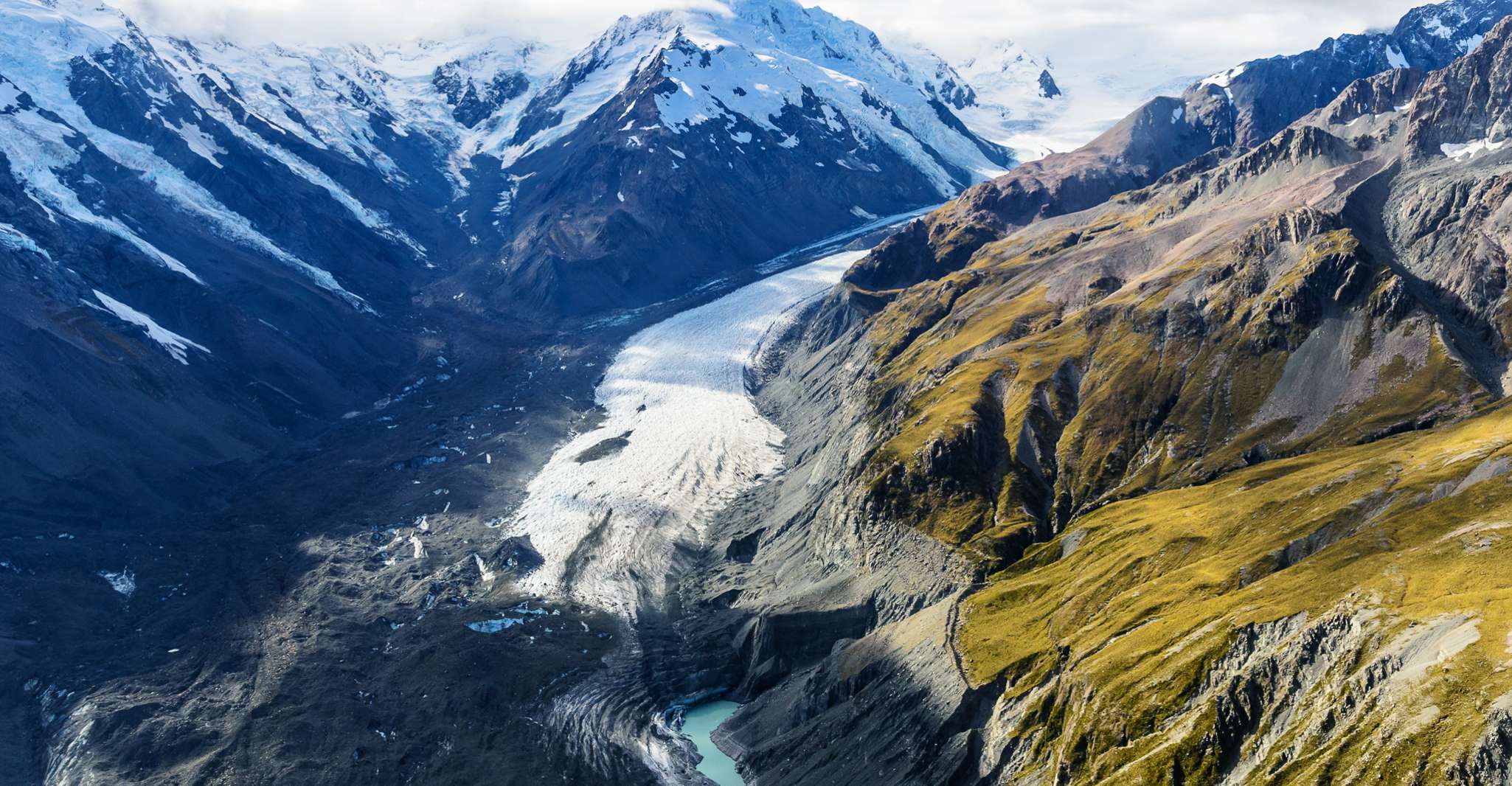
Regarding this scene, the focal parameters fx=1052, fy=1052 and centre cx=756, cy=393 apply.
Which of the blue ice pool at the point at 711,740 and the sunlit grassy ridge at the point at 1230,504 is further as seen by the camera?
the blue ice pool at the point at 711,740

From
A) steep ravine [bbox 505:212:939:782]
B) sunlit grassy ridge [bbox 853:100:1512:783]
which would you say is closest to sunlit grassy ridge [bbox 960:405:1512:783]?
sunlit grassy ridge [bbox 853:100:1512:783]

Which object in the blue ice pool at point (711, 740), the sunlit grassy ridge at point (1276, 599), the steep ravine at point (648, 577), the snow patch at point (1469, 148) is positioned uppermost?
the snow patch at point (1469, 148)

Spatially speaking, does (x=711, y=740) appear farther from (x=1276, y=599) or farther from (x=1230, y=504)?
(x=1230, y=504)

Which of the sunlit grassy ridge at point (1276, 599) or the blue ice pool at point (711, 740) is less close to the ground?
the sunlit grassy ridge at point (1276, 599)

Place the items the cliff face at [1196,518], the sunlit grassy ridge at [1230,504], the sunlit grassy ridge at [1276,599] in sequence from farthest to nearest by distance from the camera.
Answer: the cliff face at [1196,518] → the sunlit grassy ridge at [1230,504] → the sunlit grassy ridge at [1276,599]

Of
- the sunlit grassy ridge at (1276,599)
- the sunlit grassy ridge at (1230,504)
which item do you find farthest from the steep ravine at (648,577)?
the sunlit grassy ridge at (1276,599)

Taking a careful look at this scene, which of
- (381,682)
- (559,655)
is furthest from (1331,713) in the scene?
(381,682)

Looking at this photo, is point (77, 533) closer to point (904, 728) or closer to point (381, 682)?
point (381, 682)

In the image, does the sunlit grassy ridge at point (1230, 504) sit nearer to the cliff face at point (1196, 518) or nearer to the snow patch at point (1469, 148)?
the cliff face at point (1196, 518)
